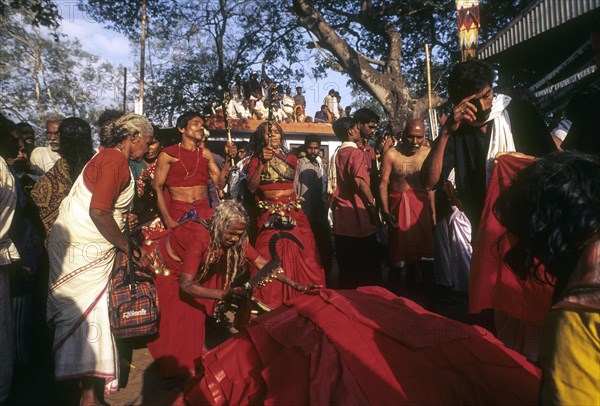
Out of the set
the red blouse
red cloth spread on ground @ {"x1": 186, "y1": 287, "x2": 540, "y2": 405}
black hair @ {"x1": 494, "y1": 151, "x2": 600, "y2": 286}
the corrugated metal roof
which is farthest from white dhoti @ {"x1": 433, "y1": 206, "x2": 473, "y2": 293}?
the corrugated metal roof

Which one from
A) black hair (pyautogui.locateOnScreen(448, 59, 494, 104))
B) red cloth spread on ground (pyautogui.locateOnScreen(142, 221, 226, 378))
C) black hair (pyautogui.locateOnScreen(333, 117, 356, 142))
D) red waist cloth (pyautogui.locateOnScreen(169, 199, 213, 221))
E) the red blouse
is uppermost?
black hair (pyautogui.locateOnScreen(333, 117, 356, 142))

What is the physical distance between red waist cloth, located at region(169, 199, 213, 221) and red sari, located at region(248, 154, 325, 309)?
0.59 m

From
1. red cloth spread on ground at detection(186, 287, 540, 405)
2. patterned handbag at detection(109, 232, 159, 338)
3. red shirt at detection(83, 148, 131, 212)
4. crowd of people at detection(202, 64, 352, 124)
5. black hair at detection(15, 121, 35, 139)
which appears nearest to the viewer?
red cloth spread on ground at detection(186, 287, 540, 405)

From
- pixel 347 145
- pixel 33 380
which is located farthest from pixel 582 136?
pixel 33 380

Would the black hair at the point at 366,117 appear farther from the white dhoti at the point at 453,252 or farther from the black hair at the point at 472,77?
the black hair at the point at 472,77

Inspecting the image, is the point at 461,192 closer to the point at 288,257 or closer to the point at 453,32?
the point at 288,257

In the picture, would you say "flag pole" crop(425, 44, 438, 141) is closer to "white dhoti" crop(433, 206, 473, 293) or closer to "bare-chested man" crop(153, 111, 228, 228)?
"white dhoti" crop(433, 206, 473, 293)

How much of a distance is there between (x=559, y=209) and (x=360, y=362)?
104 centimetres

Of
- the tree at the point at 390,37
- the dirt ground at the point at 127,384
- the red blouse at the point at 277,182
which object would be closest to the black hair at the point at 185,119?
the red blouse at the point at 277,182

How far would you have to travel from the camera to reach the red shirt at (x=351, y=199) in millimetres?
5207

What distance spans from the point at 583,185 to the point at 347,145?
4.23m

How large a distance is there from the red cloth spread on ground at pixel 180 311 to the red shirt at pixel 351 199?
200cm

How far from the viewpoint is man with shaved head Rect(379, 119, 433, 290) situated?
517 cm

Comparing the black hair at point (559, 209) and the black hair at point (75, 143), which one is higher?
the black hair at point (75, 143)
